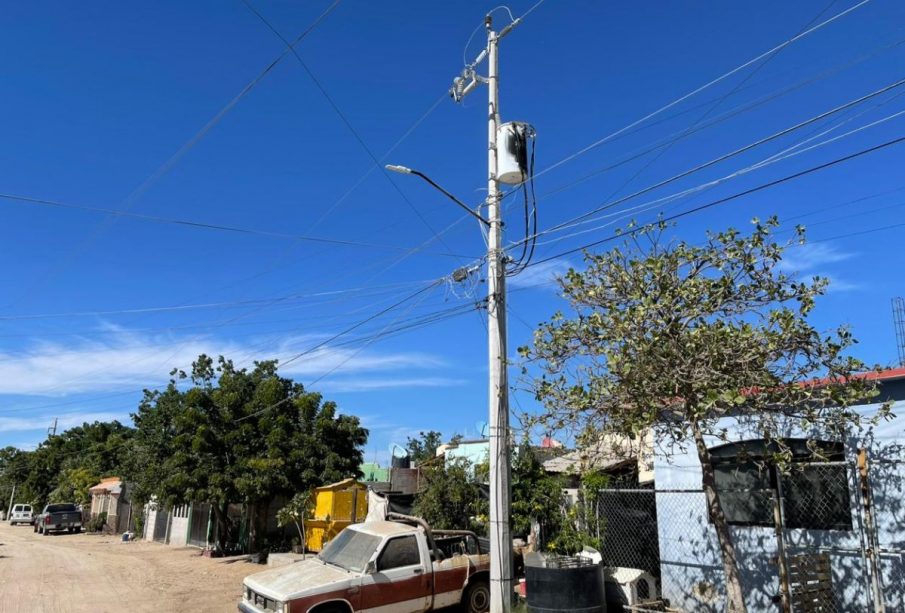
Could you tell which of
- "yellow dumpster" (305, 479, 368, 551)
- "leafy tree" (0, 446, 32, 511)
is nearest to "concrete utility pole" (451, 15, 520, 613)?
"yellow dumpster" (305, 479, 368, 551)

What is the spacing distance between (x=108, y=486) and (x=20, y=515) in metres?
14.7

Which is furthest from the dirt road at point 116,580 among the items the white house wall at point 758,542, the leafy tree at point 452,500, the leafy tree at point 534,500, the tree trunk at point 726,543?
the tree trunk at point 726,543

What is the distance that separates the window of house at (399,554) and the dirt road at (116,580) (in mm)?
4605

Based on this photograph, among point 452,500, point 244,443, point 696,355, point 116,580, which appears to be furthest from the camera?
point 244,443

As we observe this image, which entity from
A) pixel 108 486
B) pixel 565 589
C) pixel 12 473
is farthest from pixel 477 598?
pixel 12 473

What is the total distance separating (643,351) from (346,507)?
1462 centimetres

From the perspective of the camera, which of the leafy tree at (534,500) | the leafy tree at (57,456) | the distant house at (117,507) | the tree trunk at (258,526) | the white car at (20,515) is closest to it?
the leafy tree at (534,500)

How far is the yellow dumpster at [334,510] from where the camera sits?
19234mm

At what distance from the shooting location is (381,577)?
9477 mm

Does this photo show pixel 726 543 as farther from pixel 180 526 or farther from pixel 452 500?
pixel 180 526

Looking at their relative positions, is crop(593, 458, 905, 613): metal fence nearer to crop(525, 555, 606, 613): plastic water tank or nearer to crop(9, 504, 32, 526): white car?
crop(525, 555, 606, 613): plastic water tank

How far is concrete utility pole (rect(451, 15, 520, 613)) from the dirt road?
20.7 ft

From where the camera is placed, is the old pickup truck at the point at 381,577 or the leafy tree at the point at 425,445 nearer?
the old pickup truck at the point at 381,577

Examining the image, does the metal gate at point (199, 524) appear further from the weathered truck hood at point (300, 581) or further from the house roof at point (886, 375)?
the house roof at point (886, 375)
